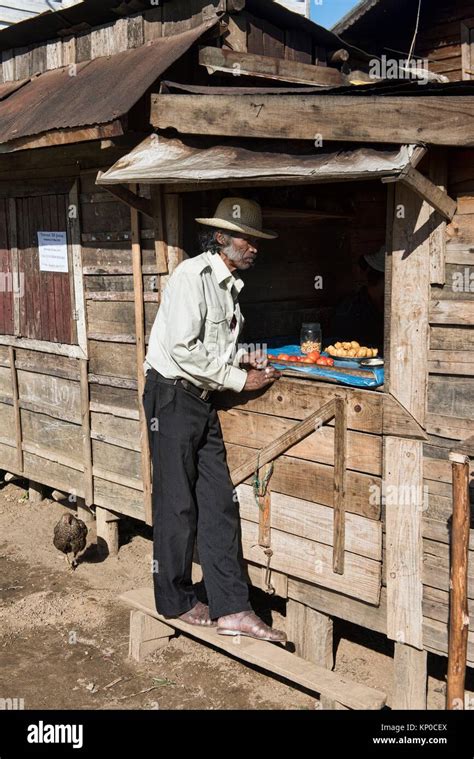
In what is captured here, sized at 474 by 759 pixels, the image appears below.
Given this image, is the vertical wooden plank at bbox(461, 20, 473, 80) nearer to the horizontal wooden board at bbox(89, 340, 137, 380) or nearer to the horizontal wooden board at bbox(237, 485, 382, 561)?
the horizontal wooden board at bbox(89, 340, 137, 380)

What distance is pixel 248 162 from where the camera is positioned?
15.5 ft

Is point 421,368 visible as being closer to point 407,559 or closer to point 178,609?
point 407,559

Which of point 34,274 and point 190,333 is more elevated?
point 34,274

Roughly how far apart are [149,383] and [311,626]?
1.91 meters

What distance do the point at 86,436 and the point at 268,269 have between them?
222 centimetres

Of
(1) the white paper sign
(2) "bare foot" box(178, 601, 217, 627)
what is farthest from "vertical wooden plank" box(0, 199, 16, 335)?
(2) "bare foot" box(178, 601, 217, 627)

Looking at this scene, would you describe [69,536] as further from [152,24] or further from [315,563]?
[152,24]

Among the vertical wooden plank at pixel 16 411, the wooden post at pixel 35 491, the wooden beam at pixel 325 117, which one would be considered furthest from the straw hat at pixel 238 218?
the wooden post at pixel 35 491

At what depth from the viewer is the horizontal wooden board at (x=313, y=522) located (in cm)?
492

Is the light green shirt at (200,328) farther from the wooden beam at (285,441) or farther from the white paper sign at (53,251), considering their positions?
the white paper sign at (53,251)

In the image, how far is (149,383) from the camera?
5.34 metres

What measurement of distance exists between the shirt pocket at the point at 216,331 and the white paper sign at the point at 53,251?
96.0 inches

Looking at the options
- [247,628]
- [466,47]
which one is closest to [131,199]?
[247,628]

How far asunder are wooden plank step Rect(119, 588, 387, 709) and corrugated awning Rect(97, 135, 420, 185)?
279 cm
